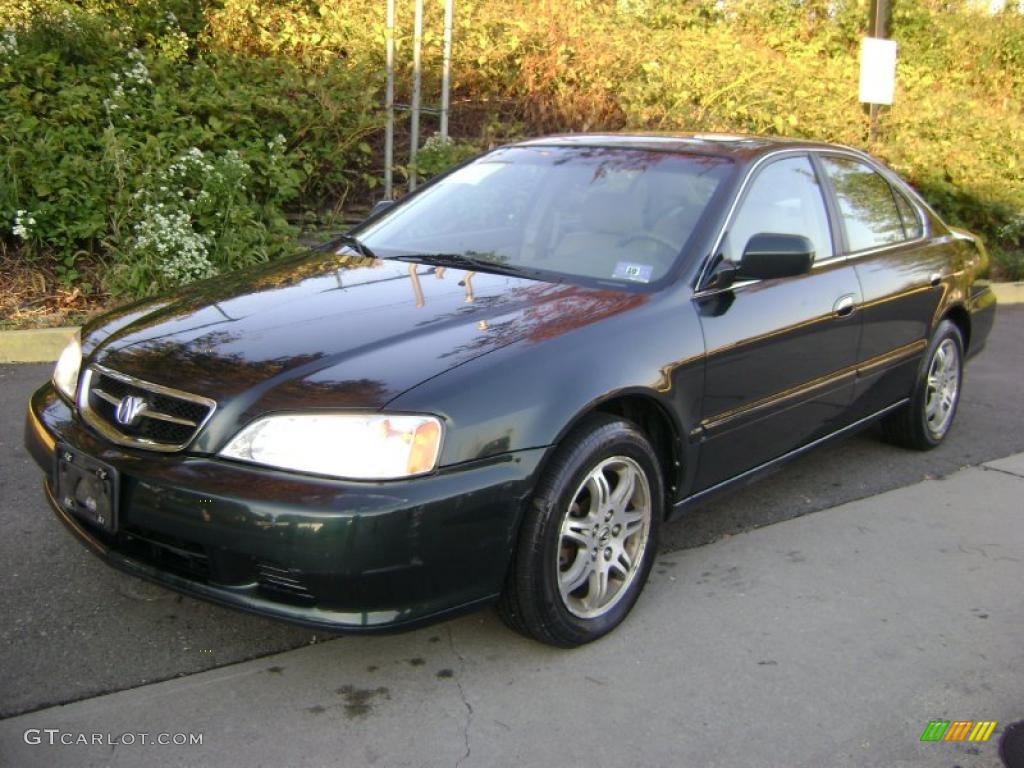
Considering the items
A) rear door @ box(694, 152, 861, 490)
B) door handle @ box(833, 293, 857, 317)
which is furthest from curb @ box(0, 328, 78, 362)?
door handle @ box(833, 293, 857, 317)

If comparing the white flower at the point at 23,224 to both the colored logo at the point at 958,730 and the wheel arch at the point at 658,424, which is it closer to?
the wheel arch at the point at 658,424

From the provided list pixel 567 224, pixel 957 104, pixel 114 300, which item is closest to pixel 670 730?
pixel 567 224

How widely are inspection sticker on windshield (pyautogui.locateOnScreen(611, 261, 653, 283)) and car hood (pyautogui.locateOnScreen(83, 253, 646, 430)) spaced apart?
140mm

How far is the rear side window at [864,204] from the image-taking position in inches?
181

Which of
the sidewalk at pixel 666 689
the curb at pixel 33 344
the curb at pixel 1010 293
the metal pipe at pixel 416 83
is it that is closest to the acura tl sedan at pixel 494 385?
the sidewalk at pixel 666 689

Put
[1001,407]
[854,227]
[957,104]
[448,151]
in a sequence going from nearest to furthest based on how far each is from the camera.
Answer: [854,227] < [1001,407] < [448,151] < [957,104]

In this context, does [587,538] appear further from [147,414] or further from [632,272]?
[147,414]

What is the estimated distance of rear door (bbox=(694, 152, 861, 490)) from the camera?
3639 mm

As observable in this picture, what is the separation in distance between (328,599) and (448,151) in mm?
6675

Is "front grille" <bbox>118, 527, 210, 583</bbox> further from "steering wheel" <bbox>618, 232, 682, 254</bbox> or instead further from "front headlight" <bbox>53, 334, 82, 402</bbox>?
"steering wheel" <bbox>618, 232, 682, 254</bbox>

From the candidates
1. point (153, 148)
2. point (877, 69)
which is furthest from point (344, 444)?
point (877, 69)

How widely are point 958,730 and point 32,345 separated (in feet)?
17.5

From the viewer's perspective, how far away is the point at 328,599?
2658 mm

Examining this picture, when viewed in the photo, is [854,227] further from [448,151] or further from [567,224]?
[448,151]
